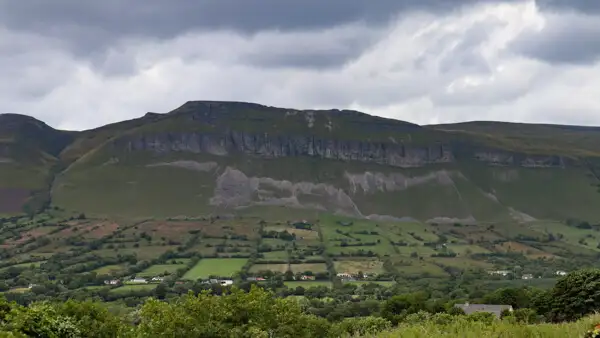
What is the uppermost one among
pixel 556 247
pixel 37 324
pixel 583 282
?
pixel 37 324

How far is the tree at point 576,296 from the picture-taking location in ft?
181

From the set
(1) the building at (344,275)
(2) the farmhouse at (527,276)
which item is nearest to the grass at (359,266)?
(1) the building at (344,275)

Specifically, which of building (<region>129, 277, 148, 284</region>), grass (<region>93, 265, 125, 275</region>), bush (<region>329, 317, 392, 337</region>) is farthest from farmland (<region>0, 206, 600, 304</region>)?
bush (<region>329, 317, 392, 337</region>)

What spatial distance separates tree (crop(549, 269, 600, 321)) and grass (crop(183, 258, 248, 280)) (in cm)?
8895

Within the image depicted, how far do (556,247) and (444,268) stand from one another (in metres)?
65.0

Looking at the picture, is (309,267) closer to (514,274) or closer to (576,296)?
(514,274)

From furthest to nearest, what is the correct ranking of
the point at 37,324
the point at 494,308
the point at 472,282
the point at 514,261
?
the point at 514,261 < the point at 472,282 < the point at 494,308 < the point at 37,324

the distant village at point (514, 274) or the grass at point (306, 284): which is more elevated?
the grass at point (306, 284)

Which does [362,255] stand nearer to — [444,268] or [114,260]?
[444,268]

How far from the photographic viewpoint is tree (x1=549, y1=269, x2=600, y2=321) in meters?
Answer: 55.2

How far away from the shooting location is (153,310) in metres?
33.2

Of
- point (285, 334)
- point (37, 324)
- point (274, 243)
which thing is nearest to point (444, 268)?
point (274, 243)

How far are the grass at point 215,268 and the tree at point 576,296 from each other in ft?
292

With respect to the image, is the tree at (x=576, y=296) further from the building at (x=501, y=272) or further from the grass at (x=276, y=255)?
the grass at (x=276, y=255)
